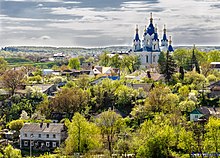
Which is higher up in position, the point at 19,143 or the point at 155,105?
the point at 155,105

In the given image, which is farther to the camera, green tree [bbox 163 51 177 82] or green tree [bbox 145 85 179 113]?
green tree [bbox 163 51 177 82]

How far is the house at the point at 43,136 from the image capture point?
2852 centimetres

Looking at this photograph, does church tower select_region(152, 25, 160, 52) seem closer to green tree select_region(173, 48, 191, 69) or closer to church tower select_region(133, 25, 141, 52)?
green tree select_region(173, 48, 191, 69)

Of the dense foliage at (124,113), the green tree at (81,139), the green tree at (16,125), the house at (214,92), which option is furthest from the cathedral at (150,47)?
the green tree at (81,139)

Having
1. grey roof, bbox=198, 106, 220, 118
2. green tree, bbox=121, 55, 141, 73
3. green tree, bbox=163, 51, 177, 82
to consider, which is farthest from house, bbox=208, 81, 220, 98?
green tree, bbox=121, 55, 141, 73

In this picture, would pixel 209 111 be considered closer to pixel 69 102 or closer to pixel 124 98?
pixel 124 98

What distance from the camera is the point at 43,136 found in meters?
28.8

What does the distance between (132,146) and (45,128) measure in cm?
884

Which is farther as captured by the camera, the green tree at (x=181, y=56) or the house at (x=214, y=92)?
the green tree at (x=181, y=56)

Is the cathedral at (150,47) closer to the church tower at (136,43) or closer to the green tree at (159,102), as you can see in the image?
the church tower at (136,43)

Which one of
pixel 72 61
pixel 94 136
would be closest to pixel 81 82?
pixel 94 136

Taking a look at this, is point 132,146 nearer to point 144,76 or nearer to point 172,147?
point 172,147

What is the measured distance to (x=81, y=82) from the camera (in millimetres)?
38469

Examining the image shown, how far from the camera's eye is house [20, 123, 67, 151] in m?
28.5
